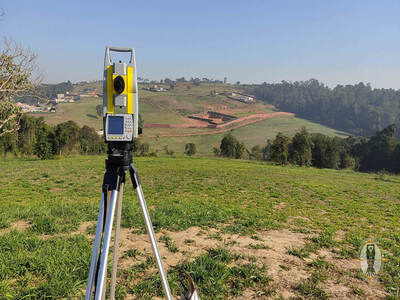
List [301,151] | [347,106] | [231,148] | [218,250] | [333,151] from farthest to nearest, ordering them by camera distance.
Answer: [347,106]
[333,151]
[231,148]
[301,151]
[218,250]

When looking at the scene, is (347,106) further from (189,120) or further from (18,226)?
(18,226)

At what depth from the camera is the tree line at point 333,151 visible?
3870 centimetres

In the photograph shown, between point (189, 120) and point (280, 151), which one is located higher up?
point (189, 120)

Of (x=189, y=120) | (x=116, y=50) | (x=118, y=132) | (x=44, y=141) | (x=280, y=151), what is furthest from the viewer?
(x=189, y=120)

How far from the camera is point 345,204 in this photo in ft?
27.9

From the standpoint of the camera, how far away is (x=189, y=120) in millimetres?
99312

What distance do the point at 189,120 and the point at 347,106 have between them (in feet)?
283

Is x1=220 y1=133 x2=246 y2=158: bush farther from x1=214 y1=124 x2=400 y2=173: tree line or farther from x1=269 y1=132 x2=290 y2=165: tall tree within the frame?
x1=269 y1=132 x2=290 y2=165: tall tree

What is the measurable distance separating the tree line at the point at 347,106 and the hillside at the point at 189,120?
13.4 meters

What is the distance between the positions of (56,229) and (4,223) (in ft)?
3.72

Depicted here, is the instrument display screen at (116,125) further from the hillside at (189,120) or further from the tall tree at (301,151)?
the hillside at (189,120)

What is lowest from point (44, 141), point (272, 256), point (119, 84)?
point (272, 256)

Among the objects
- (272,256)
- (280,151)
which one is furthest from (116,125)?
(280,151)

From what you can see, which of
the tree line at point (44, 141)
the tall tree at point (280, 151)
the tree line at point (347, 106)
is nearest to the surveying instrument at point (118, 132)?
the tree line at point (44, 141)
